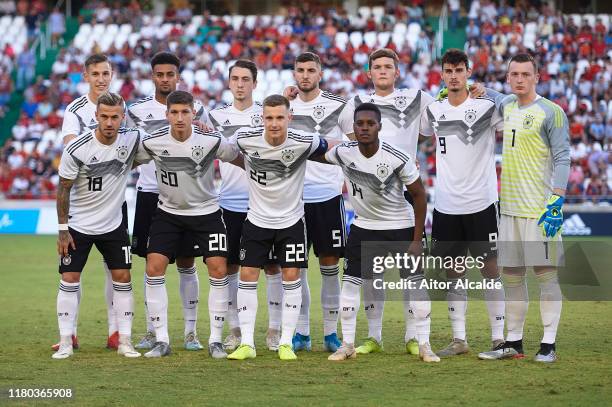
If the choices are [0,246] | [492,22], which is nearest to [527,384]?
[0,246]

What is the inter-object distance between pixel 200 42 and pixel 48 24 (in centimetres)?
570

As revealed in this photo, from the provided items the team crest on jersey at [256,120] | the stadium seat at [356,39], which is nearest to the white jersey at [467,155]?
the team crest on jersey at [256,120]

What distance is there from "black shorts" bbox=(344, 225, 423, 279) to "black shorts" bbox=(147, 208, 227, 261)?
1186 millimetres

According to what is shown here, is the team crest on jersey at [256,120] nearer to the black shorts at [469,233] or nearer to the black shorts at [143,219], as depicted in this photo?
the black shorts at [143,219]

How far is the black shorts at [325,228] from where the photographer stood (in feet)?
32.5

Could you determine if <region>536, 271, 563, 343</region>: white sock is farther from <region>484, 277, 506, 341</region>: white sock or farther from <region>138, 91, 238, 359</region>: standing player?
<region>138, 91, 238, 359</region>: standing player

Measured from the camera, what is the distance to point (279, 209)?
30.8ft

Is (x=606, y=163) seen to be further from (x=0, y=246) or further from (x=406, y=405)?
(x=406, y=405)

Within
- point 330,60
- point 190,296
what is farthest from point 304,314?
point 330,60

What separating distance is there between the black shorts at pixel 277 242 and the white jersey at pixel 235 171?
29.7 inches

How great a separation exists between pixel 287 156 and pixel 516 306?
2.41m

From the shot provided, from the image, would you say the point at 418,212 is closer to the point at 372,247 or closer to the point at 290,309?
the point at 372,247

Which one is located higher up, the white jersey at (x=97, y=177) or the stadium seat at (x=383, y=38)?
the stadium seat at (x=383, y=38)

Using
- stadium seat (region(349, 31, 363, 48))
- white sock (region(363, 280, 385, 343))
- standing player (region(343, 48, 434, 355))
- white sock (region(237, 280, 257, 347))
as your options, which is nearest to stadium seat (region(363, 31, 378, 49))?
stadium seat (region(349, 31, 363, 48))
